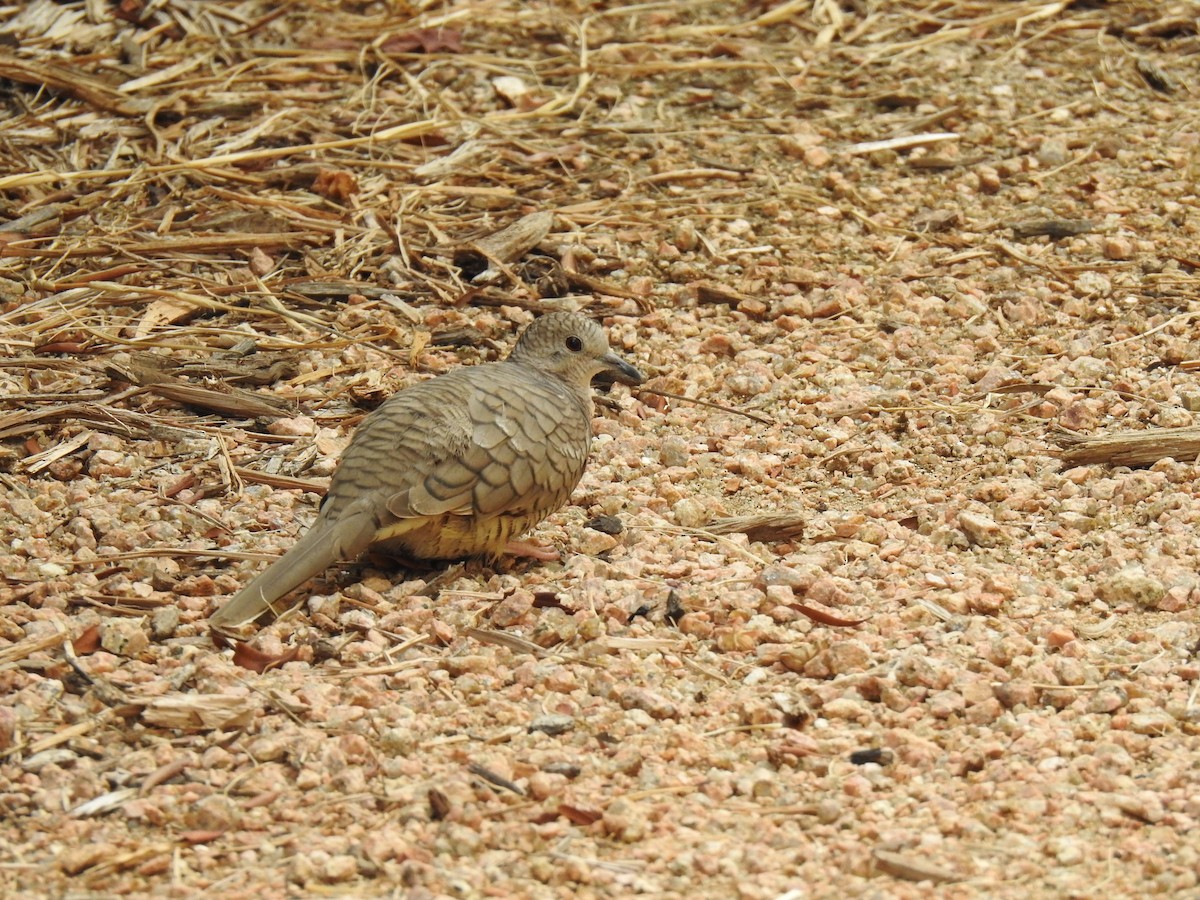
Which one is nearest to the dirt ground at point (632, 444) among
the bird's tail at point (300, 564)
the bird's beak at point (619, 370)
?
the bird's tail at point (300, 564)

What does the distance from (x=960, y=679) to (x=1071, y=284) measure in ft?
9.65

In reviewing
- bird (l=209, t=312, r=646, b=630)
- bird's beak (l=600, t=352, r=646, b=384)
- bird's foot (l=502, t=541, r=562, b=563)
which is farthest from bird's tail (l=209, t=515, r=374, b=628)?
bird's beak (l=600, t=352, r=646, b=384)

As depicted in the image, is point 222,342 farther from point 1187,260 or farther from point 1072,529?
point 1187,260

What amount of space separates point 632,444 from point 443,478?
1187mm

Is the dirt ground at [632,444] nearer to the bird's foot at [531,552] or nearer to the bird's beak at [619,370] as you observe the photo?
the bird's foot at [531,552]

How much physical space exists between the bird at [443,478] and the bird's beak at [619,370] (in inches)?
16.6

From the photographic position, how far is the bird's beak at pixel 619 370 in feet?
17.4

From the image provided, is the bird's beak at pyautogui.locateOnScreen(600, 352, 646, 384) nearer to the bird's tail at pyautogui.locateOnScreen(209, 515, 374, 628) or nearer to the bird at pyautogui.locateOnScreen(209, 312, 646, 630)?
the bird at pyautogui.locateOnScreen(209, 312, 646, 630)

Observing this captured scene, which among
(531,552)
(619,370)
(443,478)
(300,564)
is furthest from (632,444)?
(300,564)

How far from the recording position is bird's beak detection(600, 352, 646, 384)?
530cm

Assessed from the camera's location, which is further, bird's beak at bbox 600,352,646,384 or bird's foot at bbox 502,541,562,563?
bird's beak at bbox 600,352,646,384

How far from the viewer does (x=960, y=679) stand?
3908 mm

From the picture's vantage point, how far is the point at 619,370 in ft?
17.5

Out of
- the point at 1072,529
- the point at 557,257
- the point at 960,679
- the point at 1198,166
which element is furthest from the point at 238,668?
the point at 1198,166
